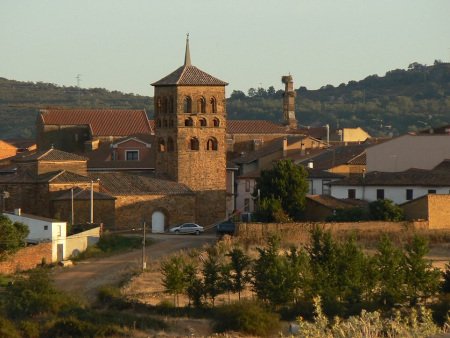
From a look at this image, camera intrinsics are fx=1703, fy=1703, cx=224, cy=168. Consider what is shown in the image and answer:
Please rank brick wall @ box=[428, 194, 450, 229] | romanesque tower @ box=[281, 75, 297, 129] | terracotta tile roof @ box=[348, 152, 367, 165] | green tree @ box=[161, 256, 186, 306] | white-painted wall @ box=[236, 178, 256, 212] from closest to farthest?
green tree @ box=[161, 256, 186, 306]
brick wall @ box=[428, 194, 450, 229]
terracotta tile roof @ box=[348, 152, 367, 165]
white-painted wall @ box=[236, 178, 256, 212]
romanesque tower @ box=[281, 75, 297, 129]

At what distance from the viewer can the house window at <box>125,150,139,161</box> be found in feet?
302

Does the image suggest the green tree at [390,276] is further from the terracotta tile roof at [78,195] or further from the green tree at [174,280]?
the terracotta tile roof at [78,195]

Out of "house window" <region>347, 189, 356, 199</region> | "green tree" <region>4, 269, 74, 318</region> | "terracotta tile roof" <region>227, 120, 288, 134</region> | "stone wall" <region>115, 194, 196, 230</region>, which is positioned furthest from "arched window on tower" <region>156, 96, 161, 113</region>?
"terracotta tile roof" <region>227, 120, 288, 134</region>

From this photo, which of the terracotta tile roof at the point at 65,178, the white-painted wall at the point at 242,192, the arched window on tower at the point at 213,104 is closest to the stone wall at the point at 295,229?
the terracotta tile roof at the point at 65,178

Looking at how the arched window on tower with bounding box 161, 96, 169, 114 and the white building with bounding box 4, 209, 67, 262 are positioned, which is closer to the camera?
the white building with bounding box 4, 209, 67, 262

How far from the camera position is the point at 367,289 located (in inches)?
2186

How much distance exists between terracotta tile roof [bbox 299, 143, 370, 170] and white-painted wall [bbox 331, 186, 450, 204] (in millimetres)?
7217

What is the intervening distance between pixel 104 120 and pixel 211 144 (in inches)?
827

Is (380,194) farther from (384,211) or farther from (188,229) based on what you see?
(188,229)

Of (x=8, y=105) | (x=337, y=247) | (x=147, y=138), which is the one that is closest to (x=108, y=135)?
(x=147, y=138)

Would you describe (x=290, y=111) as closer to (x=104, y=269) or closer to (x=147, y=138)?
(x=147, y=138)

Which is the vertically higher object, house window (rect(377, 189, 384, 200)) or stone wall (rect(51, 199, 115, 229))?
house window (rect(377, 189, 384, 200))

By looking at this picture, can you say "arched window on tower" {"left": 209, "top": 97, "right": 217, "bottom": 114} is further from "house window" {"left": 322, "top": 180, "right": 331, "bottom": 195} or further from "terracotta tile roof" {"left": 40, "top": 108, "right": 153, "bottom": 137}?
"terracotta tile roof" {"left": 40, "top": 108, "right": 153, "bottom": 137}

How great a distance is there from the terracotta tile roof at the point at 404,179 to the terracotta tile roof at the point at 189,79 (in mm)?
8471
